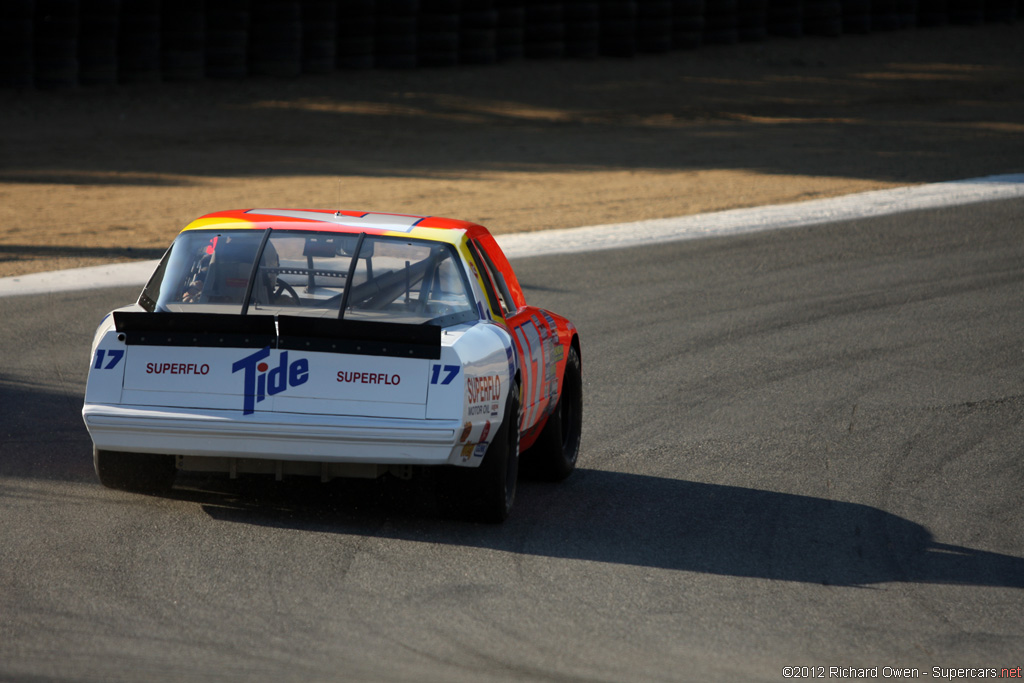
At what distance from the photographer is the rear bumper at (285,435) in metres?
5.68

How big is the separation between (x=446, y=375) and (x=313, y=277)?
1.09 metres

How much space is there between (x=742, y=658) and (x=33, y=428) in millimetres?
4968

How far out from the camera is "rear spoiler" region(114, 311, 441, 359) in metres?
5.73

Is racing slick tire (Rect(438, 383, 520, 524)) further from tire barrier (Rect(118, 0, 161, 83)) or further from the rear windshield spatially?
tire barrier (Rect(118, 0, 161, 83))

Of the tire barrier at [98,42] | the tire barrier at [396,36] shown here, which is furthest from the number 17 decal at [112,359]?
the tire barrier at [396,36]

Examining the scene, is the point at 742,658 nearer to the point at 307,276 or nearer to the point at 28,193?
the point at 307,276

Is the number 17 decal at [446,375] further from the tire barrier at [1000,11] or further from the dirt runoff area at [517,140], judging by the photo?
the tire barrier at [1000,11]

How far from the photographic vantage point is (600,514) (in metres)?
6.72

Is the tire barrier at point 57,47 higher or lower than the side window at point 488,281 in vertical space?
higher

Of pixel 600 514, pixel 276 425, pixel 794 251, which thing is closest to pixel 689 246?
pixel 794 251

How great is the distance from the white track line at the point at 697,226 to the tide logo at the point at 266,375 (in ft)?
25.6

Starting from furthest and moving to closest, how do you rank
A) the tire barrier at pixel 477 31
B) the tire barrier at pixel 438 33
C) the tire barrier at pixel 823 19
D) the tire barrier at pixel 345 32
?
the tire barrier at pixel 823 19 → the tire barrier at pixel 477 31 → the tire barrier at pixel 438 33 → the tire barrier at pixel 345 32

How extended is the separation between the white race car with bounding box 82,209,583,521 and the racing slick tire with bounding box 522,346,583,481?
0.77 meters

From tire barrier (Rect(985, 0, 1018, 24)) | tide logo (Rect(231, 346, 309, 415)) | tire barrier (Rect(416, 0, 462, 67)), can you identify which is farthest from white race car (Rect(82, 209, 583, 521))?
tire barrier (Rect(985, 0, 1018, 24))
